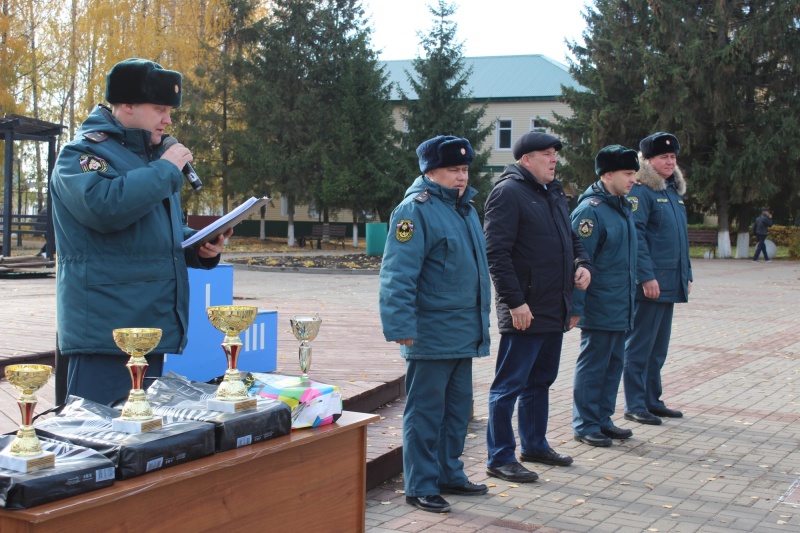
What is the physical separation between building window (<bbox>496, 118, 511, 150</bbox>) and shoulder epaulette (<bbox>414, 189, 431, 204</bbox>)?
43.2 meters

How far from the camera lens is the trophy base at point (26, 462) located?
2381 mm

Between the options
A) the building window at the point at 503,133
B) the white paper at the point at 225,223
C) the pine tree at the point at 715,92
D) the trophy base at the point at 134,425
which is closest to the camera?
the trophy base at the point at 134,425

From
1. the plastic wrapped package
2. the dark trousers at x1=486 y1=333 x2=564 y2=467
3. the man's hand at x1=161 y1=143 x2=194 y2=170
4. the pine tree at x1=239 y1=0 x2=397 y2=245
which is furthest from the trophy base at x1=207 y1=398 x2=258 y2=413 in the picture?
the pine tree at x1=239 y1=0 x2=397 y2=245

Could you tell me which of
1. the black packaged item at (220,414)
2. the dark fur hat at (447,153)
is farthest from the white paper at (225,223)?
the dark fur hat at (447,153)

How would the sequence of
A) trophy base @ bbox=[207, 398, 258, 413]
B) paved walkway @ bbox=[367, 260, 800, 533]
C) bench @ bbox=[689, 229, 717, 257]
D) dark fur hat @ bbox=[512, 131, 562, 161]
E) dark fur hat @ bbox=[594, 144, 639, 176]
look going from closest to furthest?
trophy base @ bbox=[207, 398, 258, 413], paved walkway @ bbox=[367, 260, 800, 533], dark fur hat @ bbox=[512, 131, 562, 161], dark fur hat @ bbox=[594, 144, 639, 176], bench @ bbox=[689, 229, 717, 257]

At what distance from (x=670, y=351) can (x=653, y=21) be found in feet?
81.0

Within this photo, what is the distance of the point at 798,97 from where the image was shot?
30406 mm

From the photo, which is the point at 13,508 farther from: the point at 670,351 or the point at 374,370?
the point at 670,351

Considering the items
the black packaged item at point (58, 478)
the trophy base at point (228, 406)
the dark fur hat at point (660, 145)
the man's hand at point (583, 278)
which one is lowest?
the black packaged item at point (58, 478)

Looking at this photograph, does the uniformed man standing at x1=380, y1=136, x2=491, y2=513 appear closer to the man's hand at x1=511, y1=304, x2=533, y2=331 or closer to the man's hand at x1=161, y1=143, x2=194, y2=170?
the man's hand at x1=511, y1=304, x2=533, y2=331

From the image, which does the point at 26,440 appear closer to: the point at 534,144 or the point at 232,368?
the point at 232,368

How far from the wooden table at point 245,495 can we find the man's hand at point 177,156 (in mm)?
1105

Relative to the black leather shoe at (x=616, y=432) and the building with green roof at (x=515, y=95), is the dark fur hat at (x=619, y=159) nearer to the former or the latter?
the black leather shoe at (x=616, y=432)

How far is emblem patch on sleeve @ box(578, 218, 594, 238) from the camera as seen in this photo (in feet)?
20.7
